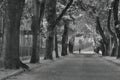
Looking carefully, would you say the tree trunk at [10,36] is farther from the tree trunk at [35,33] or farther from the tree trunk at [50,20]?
the tree trunk at [50,20]

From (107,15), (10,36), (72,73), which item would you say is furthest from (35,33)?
(107,15)

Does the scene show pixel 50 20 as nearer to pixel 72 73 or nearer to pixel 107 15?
pixel 107 15

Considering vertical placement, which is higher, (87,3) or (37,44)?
(87,3)

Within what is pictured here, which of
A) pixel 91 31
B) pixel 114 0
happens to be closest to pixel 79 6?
pixel 114 0

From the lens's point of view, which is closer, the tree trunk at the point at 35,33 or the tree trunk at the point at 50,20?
the tree trunk at the point at 35,33

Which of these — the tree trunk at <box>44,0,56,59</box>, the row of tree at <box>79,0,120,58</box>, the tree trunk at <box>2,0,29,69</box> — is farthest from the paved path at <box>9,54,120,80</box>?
the row of tree at <box>79,0,120,58</box>

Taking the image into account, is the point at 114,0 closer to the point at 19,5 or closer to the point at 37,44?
the point at 37,44

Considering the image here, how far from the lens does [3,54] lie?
22484 millimetres

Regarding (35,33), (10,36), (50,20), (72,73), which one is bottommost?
(72,73)

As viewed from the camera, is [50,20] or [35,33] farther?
[50,20]

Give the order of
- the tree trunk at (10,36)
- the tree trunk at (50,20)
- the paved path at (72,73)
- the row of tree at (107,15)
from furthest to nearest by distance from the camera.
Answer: the row of tree at (107,15) < the tree trunk at (50,20) < the tree trunk at (10,36) < the paved path at (72,73)

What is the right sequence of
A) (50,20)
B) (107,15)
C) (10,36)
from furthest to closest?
1. (107,15)
2. (50,20)
3. (10,36)

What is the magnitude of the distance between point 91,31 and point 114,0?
32.3 meters

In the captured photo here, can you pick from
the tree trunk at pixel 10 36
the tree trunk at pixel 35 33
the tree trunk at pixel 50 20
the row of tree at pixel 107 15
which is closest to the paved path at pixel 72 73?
the tree trunk at pixel 10 36
